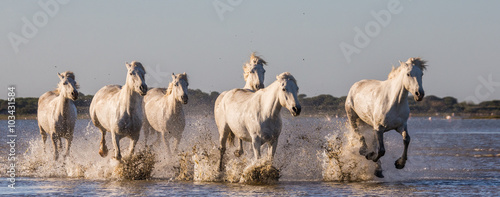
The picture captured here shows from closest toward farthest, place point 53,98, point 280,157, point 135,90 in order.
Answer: point 135,90 < point 280,157 < point 53,98

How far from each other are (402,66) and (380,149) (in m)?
1.51

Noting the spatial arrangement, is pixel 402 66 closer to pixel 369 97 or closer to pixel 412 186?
pixel 369 97

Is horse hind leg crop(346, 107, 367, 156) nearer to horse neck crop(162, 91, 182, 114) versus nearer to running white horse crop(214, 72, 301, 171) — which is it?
running white horse crop(214, 72, 301, 171)

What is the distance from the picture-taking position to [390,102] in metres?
13.5

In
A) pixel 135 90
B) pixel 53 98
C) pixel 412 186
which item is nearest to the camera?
pixel 412 186

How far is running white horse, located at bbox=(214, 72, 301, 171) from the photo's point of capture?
42.1 feet

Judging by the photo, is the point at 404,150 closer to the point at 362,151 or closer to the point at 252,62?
the point at 362,151

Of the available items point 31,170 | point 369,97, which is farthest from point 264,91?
point 31,170

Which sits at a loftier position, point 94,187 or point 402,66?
point 402,66

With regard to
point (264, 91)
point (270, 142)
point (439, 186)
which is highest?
point (264, 91)

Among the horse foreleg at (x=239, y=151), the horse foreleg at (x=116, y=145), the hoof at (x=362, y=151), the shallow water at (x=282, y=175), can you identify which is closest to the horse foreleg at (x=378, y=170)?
the shallow water at (x=282, y=175)

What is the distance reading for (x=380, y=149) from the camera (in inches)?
533

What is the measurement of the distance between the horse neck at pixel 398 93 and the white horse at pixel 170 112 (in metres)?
4.36

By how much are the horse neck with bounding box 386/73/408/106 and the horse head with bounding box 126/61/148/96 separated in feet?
14.5
